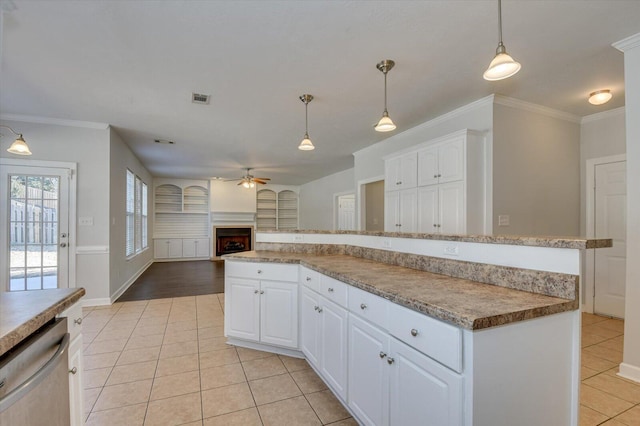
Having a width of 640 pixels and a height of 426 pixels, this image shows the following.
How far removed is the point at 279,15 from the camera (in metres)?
2.04

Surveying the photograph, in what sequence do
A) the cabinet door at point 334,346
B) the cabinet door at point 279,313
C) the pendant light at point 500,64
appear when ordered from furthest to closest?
the cabinet door at point 279,313, the cabinet door at point 334,346, the pendant light at point 500,64

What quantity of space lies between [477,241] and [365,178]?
13.3 ft

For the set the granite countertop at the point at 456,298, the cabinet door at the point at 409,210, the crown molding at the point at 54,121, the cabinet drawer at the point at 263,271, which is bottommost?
the cabinet drawer at the point at 263,271

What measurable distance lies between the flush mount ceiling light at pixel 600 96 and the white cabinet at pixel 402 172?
1951 mm

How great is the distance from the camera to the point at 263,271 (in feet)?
9.08

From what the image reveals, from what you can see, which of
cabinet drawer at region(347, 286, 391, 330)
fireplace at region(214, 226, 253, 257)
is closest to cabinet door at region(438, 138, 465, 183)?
cabinet drawer at region(347, 286, 391, 330)

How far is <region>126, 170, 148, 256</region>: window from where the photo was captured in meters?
5.96

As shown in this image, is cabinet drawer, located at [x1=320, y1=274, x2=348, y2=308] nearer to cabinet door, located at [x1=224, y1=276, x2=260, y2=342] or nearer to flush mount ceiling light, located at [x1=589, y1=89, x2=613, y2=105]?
cabinet door, located at [x1=224, y1=276, x2=260, y2=342]

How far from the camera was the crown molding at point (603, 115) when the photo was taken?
12.4 feet

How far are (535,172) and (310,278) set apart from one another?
3150 millimetres

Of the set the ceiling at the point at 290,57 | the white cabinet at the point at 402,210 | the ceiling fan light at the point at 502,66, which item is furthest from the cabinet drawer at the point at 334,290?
the white cabinet at the point at 402,210

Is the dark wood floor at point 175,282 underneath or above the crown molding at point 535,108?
underneath

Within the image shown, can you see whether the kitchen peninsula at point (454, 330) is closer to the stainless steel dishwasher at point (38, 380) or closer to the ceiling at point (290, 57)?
the stainless steel dishwasher at point (38, 380)

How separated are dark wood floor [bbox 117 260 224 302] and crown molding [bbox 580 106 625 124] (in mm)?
6018
